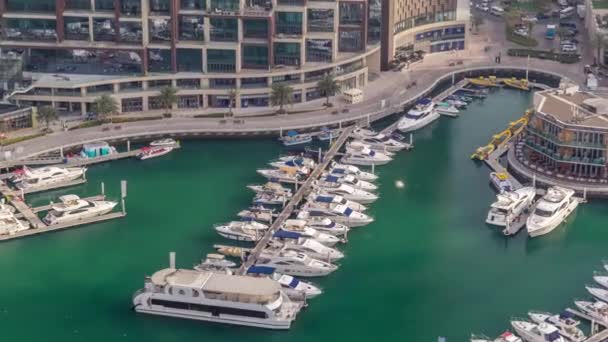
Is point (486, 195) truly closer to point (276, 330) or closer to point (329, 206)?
point (329, 206)

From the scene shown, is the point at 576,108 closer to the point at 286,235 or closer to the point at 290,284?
the point at 286,235

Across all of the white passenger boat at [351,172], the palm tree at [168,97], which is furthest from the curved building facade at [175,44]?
the white passenger boat at [351,172]

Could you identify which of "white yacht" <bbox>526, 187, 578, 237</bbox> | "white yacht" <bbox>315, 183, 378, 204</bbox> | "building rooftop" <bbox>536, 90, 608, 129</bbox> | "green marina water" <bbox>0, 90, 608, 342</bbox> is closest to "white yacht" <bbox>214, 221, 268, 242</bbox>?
"green marina water" <bbox>0, 90, 608, 342</bbox>

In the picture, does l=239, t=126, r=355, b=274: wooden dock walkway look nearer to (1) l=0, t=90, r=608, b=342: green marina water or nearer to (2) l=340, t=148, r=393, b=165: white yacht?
(2) l=340, t=148, r=393, b=165: white yacht

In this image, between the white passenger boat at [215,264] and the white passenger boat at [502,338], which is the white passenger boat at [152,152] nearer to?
the white passenger boat at [215,264]

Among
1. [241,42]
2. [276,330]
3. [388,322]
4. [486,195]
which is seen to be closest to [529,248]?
[486,195]

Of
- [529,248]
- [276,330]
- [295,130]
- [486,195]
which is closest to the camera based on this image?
[276,330]

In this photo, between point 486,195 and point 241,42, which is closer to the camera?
point 486,195
